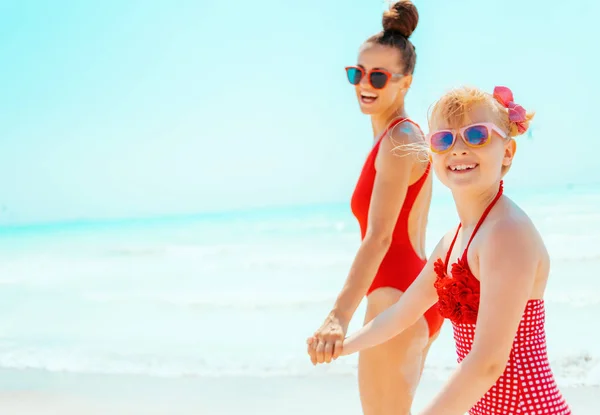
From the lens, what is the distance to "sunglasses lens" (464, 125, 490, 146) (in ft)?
6.55

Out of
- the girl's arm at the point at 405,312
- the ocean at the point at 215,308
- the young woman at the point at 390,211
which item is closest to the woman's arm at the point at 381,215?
the young woman at the point at 390,211

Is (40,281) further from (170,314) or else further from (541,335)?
(541,335)

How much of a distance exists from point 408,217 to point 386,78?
566mm

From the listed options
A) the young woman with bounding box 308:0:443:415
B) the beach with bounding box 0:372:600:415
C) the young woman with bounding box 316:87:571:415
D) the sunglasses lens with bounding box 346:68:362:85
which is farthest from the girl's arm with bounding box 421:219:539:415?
the beach with bounding box 0:372:600:415

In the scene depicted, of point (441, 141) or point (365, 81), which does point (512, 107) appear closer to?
point (441, 141)

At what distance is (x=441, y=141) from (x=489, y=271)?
39cm

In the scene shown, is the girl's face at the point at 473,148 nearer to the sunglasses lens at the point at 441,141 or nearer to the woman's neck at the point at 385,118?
the sunglasses lens at the point at 441,141

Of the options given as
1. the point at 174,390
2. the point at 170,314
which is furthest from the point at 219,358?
the point at 170,314

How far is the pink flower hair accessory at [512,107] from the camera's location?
6.73ft

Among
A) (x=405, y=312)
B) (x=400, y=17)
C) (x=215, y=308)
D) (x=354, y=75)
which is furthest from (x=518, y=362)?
(x=215, y=308)

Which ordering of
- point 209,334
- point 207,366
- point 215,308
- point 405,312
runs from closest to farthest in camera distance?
1. point 405,312
2. point 207,366
3. point 209,334
4. point 215,308

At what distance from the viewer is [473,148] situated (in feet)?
6.59

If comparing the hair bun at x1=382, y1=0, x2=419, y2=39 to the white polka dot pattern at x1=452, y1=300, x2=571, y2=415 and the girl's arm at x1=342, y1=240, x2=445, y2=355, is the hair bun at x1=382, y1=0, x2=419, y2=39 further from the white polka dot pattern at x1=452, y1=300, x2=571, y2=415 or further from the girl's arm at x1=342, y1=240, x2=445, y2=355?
the white polka dot pattern at x1=452, y1=300, x2=571, y2=415

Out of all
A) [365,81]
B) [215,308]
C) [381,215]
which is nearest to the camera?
[381,215]
